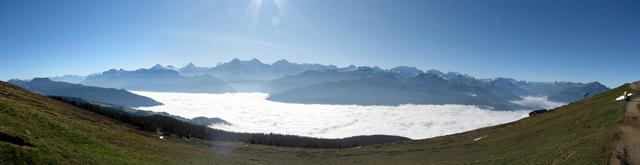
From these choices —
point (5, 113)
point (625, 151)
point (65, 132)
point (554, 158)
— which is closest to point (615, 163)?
point (625, 151)

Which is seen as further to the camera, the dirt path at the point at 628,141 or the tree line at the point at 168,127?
the tree line at the point at 168,127

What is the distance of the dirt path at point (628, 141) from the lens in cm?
2108

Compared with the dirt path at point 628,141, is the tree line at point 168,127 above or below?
below

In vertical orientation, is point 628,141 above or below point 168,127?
above

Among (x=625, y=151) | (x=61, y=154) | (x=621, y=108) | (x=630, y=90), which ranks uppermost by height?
(x=630, y=90)

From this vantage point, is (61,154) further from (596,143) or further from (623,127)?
(623,127)

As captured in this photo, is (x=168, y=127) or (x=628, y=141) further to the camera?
(x=168, y=127)

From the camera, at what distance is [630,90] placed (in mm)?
55812

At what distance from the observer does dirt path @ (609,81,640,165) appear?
69.1 ft

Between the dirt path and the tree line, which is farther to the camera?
the tree line

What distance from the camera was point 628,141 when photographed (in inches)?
969

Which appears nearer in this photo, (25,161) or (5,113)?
(25,161)

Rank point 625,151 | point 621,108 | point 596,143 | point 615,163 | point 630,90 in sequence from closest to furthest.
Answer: point 615,163 → point 625,151 → point 596,143 → point 621,108 → point 630,90

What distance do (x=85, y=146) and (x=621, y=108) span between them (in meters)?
76.2
